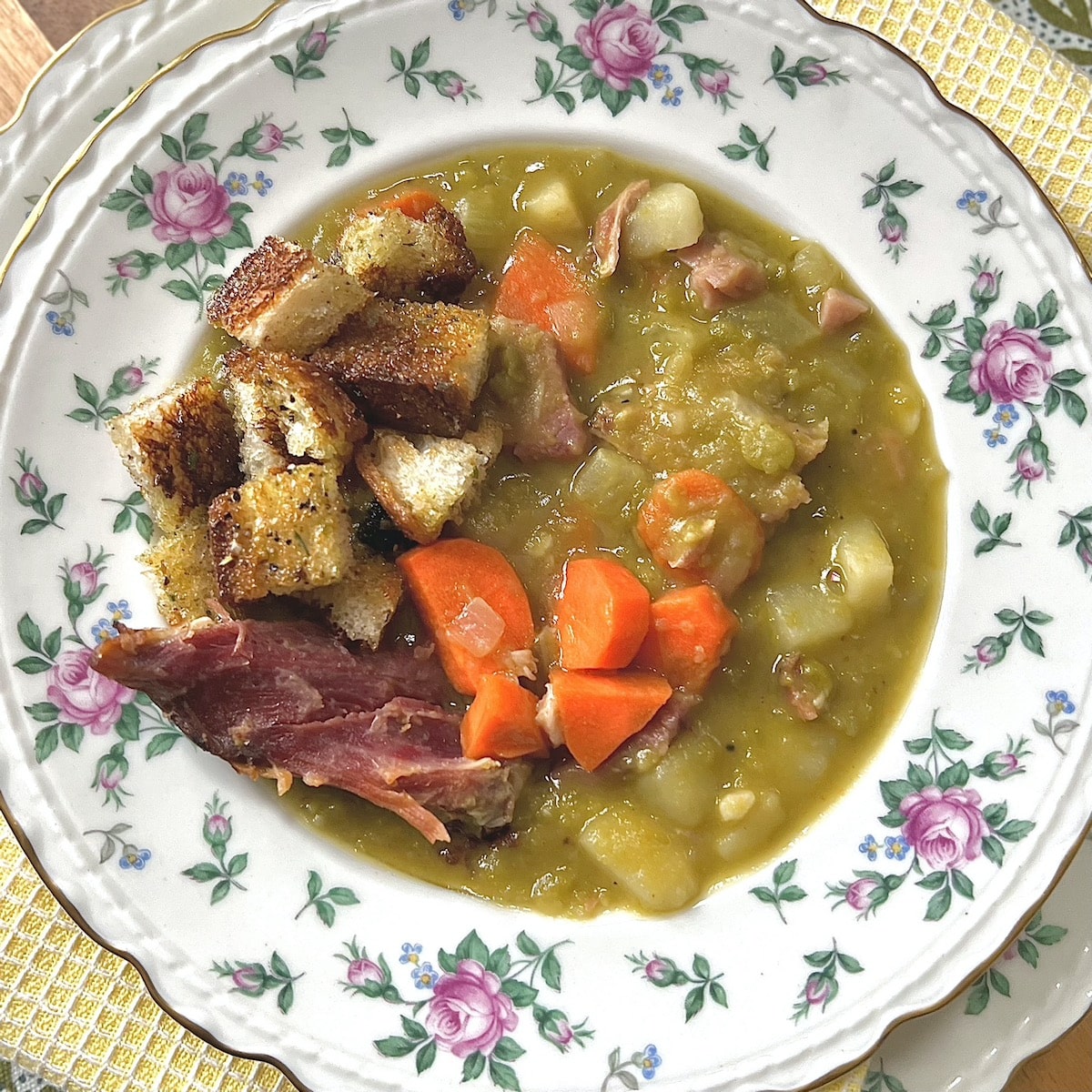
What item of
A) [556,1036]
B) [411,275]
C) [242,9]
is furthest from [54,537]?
[556,1036]

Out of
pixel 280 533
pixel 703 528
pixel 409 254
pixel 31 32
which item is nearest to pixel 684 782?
pixel 703 528

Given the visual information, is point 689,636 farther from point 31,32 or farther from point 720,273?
point 31,32

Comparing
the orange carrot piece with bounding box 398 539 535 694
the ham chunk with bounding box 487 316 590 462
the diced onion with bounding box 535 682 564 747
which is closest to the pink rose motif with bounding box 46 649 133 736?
the orange carrot piece with bounding box 398 539 535 694

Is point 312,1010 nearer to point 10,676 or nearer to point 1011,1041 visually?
point 10,676

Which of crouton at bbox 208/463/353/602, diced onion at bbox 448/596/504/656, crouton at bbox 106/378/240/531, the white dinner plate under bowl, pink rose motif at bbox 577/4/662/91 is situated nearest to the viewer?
crouton at bbox 208/463/353/602

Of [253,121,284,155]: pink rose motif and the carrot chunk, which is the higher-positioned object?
[253,121,284,155]: pink rose motif

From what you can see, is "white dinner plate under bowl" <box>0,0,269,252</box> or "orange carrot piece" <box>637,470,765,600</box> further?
"white dinner plate under bowl" <box>0,0,269,252</box>

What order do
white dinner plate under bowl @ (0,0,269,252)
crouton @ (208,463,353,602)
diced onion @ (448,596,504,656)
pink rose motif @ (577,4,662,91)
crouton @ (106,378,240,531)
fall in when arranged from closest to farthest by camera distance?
1. crouton @ (208,463,353,602)
2. crouton @ (106,378,240,531)
3. diced onion @ (448,596,504,656)
4. pink rose motif @ (577,4,662,91)
5. white dinner plate under bowl @ (0,0,269,252)

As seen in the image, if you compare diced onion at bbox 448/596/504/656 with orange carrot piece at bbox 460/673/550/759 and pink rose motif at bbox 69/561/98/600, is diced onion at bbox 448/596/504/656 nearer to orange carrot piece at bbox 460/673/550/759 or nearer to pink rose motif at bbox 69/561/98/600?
orange carrot piece at bbox 460/673/550/759
